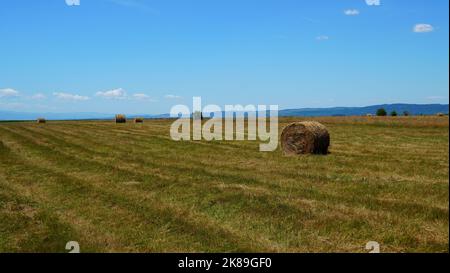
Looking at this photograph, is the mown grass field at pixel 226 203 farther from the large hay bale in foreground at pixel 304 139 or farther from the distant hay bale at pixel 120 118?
the distant hay bale at pixel 120 118

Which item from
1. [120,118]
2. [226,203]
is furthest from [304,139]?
[120,118]

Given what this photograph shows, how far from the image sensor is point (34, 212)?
378 inches

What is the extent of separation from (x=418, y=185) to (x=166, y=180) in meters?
7.18

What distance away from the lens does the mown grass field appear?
7410 millimetres

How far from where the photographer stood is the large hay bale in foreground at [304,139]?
19391 millimetres

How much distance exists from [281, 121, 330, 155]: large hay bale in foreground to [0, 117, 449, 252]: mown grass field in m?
1.59

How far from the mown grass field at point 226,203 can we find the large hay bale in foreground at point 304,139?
5.21ft

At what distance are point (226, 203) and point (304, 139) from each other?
10414mm

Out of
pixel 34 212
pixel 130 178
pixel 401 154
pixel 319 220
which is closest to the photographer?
pixel 319 220

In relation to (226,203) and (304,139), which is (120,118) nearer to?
(304,139)

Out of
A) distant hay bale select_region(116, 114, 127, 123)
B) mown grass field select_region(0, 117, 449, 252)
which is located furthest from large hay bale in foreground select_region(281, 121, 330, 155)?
distant hay bale select_region(116, 114, 127, 123)

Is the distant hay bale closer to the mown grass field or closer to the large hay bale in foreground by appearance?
the mown grass field
